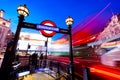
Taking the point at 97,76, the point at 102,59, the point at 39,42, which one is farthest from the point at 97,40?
the point at 39,42

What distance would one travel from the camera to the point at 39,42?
52281 mm

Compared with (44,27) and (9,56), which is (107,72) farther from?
(9,56)

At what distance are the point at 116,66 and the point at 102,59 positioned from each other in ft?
4.55

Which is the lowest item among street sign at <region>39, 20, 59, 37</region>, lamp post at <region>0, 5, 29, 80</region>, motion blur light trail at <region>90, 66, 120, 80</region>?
motion blur light trail at <region>90, 66, 120, 80</region>

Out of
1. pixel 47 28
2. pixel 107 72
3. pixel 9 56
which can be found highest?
pixel 47 28

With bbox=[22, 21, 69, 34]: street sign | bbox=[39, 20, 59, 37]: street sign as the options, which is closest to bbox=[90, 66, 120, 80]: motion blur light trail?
bbox=[22, 21, 69, 34]: street sign

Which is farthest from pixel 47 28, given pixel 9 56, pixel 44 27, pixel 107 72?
pixel 107 72

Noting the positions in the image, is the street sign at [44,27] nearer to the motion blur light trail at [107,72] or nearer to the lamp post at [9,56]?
the lamp post at [9,56]

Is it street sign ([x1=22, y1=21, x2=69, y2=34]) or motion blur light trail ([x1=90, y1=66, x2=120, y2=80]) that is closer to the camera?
motion blur light trail ([x1=90, y1=66, x2=120, y2=80])

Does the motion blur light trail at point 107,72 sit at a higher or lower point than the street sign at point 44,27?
lower

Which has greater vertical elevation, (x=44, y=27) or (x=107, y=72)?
(x=44, y=27)

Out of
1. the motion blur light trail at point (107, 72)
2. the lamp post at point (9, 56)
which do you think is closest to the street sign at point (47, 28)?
the lamp post at point (9, 56)

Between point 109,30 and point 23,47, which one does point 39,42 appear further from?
point 109,30

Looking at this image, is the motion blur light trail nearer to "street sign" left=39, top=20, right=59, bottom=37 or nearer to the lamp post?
"street sign" left=39, top=20, right=59, bottom=37
